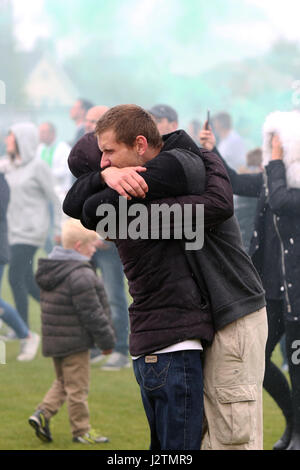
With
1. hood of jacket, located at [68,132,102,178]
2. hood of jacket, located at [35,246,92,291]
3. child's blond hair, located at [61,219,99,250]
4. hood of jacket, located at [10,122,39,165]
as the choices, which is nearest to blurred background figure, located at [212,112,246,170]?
hood of jacket, located at [10,122,39,165]

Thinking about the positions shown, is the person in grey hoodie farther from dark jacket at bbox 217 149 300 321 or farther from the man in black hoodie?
the man in black hoodie

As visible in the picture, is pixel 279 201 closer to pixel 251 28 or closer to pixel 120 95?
pixel 251 28

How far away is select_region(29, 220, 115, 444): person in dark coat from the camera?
533 centimetres

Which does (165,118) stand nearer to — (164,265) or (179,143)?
(179,143)

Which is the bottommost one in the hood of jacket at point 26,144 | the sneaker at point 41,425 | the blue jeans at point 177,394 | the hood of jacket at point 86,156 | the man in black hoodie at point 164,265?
the sneaker at point 41,425

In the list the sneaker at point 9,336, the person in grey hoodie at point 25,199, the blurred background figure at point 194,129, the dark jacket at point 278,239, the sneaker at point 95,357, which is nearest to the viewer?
the dark jacket at point 278,239

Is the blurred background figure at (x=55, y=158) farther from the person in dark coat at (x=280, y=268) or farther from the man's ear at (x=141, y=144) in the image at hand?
the man's ear at (x=141, y=144)

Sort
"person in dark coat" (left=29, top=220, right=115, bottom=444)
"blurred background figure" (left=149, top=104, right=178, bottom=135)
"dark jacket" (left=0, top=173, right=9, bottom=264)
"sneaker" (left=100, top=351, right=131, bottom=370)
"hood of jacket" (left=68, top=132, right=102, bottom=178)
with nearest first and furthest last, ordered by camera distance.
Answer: "hood of jacket" (left=68, top=132, right=102, bottom=178), "person in dark coat" (left=29, top=220, right=115, bottom=444), "blurred background figure" (left=149, top=104, right=178, bottom=135), "dark jacket" (left=0, top=173, right=9, bottom=264), "sneaker" (left=100, top=351, right=131, bottom=370)

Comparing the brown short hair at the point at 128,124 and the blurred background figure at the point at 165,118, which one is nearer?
the brown short hair at the point at 128,124

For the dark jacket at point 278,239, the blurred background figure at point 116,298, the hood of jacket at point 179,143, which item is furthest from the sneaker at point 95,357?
the hood of jacket at point 179,143

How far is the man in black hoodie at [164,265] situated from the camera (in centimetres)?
308

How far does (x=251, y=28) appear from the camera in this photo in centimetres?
1446

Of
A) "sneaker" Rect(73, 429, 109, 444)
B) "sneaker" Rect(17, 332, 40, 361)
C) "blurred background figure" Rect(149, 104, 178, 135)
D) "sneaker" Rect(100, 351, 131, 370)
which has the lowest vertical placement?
"sneaker" Rect(73, 429, 109, 444)

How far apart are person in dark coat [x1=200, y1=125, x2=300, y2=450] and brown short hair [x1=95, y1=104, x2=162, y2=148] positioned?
6.85ft
